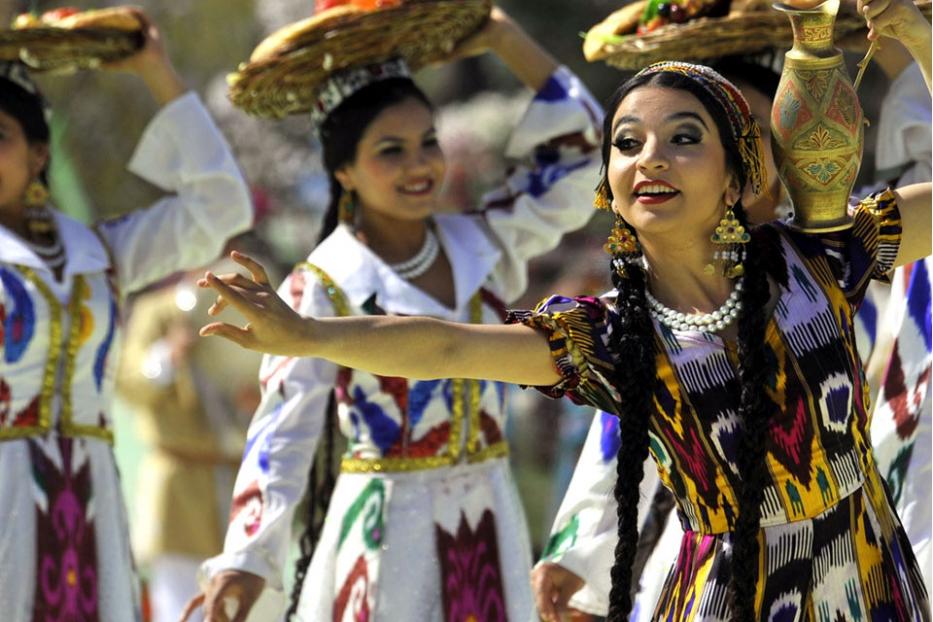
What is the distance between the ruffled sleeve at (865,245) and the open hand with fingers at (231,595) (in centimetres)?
175

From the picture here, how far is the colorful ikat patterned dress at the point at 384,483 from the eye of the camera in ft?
15.6

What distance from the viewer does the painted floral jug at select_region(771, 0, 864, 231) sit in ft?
11.2

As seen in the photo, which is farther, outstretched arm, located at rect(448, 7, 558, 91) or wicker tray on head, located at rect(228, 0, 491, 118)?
outstretched arm, located at rect(448, 7, 558, 91)

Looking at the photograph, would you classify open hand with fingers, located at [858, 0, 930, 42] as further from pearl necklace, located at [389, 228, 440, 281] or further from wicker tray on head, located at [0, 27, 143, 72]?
wicker tray on head, located at [0, 27, 143, 72]

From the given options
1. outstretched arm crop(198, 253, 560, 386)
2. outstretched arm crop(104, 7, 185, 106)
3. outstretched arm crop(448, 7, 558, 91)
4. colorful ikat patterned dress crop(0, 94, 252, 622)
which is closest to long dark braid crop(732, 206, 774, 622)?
outstretched arm crop(198, 253, 560, 386)

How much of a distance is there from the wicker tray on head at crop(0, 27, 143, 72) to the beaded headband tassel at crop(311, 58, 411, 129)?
23.2 inches

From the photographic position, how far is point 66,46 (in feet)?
17.0

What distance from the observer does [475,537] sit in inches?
191

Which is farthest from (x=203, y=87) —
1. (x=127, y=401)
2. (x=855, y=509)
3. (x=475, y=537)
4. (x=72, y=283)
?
(x=855, y=509)

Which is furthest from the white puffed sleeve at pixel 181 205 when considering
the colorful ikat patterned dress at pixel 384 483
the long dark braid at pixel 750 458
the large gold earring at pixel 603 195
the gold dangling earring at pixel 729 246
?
the long dark braid at pixel 750 458

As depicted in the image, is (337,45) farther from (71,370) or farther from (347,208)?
(71,370)

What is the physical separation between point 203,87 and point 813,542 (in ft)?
25.9

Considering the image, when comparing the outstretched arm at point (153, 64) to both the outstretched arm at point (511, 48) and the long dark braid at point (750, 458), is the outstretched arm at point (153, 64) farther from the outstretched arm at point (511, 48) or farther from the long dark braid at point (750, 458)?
the long dark braid at point (750, 458)

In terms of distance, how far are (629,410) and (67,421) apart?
2.19 meters
